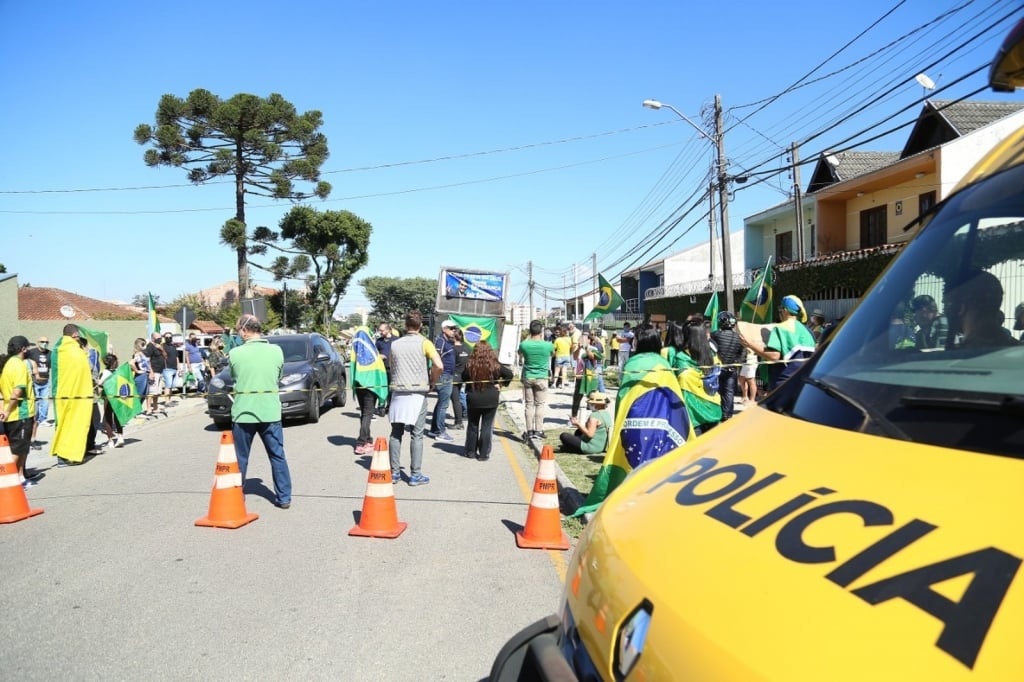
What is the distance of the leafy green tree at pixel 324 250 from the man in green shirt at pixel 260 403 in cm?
3153

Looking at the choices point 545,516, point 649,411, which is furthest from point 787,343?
point 545,516

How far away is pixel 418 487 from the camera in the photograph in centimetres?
782

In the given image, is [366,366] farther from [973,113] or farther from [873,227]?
[973,113]

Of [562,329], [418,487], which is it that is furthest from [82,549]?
[562,329]

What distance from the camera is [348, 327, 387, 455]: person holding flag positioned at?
1039cm

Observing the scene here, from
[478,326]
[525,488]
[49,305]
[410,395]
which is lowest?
[525,488]

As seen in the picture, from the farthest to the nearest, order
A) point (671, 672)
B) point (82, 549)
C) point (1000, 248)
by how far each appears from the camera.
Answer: point (82, 549)
point (1000, 248)
point (671, 672)

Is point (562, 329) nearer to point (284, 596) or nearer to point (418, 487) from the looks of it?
point (418, 487)

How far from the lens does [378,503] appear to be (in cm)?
593

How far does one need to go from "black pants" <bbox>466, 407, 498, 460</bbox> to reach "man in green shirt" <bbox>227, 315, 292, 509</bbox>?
3056 millimetres

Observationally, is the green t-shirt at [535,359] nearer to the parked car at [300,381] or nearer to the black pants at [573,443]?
the black pants at [573,443]

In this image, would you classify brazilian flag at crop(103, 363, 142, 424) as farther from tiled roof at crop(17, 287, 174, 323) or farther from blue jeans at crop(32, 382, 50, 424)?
tiled roof at crop(17, 287, 174, 323)

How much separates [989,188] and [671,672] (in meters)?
1.88

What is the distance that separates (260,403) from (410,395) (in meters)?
1.63
